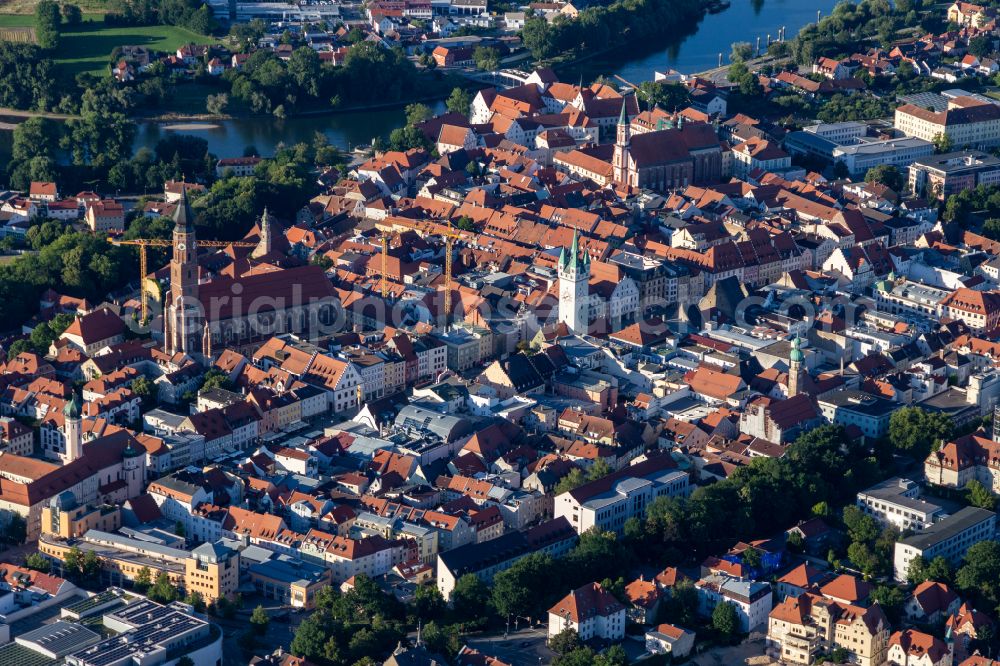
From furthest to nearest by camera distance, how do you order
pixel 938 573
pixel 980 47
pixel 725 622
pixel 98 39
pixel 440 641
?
pixel 98 39
pixel 980 47
pixel 938 573
pixel 725 622
pixel 440 641

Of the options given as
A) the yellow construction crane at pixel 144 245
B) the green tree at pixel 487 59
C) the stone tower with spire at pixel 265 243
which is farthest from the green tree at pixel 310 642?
the green tree at pixel 487 59

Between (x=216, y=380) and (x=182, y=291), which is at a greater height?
(x=182, y=291)

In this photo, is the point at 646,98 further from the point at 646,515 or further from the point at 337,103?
the point at 646,515

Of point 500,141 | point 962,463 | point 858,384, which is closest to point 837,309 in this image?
point 858,384

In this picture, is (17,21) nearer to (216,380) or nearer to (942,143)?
(942,143)

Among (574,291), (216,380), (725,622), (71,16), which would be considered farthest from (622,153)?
(71,16)

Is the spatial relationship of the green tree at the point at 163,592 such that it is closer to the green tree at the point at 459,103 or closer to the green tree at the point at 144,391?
the green tree at the point at 144,391
